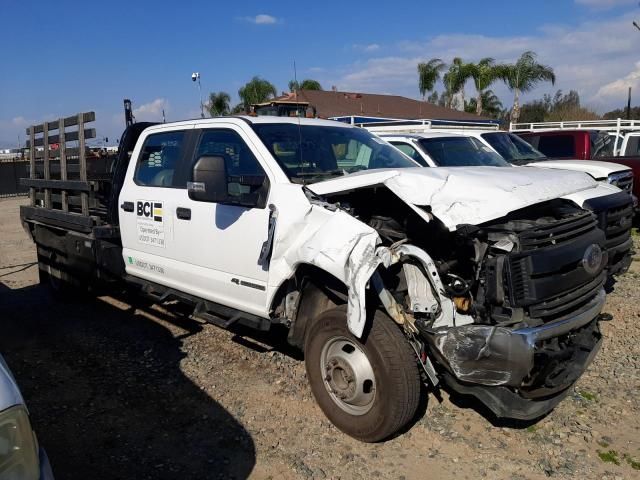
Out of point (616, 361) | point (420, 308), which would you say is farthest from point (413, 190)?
point (616, 361)

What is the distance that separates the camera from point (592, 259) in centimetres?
354

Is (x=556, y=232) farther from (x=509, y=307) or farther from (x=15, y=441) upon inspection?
(x=15, y=441)

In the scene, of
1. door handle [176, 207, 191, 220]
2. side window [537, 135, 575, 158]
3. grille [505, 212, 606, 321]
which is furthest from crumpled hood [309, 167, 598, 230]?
side window [537, 135, 575, 158]

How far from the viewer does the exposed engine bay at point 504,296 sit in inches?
124

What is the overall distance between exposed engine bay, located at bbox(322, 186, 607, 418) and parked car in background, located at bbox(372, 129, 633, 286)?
1422mm

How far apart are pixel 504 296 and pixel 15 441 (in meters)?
2.44

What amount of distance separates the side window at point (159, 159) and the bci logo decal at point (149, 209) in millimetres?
182

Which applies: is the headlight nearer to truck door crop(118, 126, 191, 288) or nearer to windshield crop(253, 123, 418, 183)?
windshield crop(253, 123, 418, 183)

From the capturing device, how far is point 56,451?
11.7 ft

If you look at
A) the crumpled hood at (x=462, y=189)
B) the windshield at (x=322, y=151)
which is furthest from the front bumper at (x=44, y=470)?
the windshield at (x=322, y=151)

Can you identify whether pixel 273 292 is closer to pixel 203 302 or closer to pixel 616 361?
pixel 203 302

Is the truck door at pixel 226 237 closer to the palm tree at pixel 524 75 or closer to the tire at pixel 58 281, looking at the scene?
the tire at pixel 58 281

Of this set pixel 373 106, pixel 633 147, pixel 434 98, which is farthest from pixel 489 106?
pixel 633 147

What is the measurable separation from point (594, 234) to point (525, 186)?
0.59 metres
